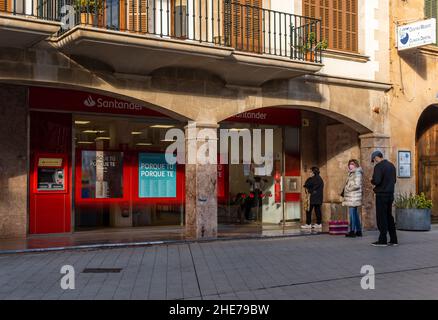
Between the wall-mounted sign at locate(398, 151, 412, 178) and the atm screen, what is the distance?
8602 millimetres

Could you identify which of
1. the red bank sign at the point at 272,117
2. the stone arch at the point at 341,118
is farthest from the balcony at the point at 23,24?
the red bank sign at the point at 272,117

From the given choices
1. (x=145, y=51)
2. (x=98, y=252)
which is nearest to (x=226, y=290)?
(x=98, y=252)

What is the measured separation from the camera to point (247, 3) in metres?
14.0

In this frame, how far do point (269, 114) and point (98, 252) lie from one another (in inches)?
296

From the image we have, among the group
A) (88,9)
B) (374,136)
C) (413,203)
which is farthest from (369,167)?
(88,9)

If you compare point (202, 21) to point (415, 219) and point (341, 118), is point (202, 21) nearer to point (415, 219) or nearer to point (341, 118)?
point (341, 118)

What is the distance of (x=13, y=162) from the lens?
13469mm

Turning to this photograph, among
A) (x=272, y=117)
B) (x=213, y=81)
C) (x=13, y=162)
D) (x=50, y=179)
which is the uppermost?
(x=213, y=81)

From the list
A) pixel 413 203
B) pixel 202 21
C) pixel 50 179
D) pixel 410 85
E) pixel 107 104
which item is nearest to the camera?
pixel 202 21

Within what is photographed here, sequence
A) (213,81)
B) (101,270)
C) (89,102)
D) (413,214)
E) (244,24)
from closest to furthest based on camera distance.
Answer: (101,270) → (213,81) → (244,24) → (89,102) → (413,214)

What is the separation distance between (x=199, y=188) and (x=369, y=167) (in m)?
5.18

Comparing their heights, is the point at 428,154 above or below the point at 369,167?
above

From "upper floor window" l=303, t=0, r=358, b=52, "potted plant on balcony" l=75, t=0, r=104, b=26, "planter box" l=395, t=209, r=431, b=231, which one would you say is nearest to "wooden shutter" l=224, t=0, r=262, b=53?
"upper floor window" l=303, t=0, r=358, b=52

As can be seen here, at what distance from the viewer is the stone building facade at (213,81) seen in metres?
11.0
